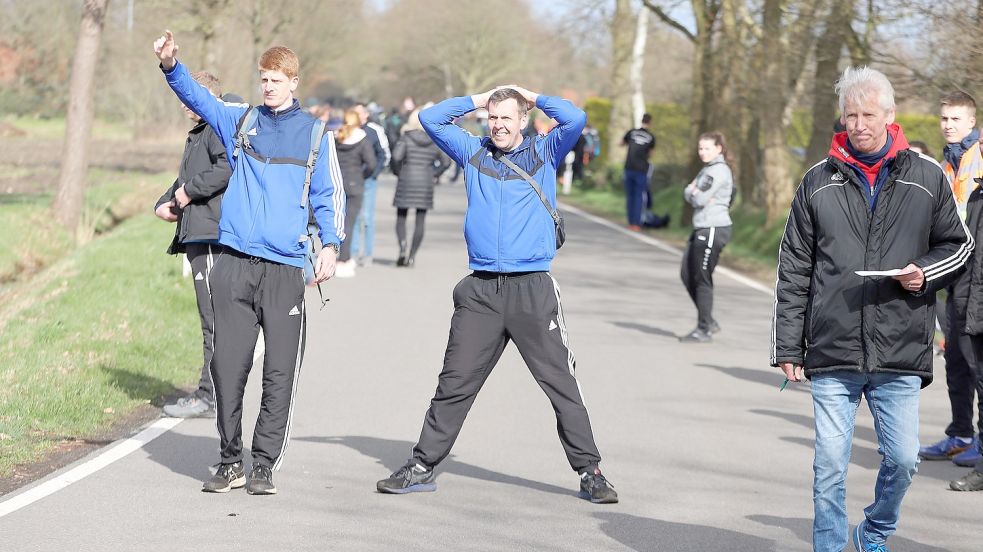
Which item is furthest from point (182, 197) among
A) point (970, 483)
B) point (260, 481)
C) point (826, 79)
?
point (826, 79)

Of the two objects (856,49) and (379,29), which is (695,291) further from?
(379,29)

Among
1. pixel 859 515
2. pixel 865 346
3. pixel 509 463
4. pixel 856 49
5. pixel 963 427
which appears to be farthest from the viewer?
pixel 856 49

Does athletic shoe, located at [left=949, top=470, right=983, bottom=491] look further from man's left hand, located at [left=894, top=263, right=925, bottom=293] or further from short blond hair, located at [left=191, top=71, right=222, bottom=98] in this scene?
short blond hair, located at [left=191, top=71, right=222, bottom=98]

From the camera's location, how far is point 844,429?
18.4ft

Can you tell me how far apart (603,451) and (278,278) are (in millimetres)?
2282

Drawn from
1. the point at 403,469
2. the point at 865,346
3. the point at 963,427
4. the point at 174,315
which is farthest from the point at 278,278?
the point at 174,315

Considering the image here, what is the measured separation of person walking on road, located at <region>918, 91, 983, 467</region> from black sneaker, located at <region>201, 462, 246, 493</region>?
3.73 meters

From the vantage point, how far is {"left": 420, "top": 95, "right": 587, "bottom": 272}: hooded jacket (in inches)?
280

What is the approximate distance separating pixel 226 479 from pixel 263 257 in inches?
42.2

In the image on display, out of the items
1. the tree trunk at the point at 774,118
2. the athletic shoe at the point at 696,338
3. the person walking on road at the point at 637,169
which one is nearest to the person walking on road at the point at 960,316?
the athletic shoe at the point at 696,338

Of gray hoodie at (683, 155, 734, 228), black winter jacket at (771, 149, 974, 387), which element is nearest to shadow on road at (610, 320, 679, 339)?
gray hoodie at (683, 155, 734, 228)

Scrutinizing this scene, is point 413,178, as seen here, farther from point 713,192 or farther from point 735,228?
point 735,228

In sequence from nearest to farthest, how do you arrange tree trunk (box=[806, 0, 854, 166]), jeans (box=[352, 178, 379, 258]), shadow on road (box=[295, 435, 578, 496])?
shadow on road (box=[295, 435, 578, 496]), jeans (box=[352, 178, 379, 258]), tree trunk (box=[806, 0, 854, 166])

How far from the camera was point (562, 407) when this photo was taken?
723 centimetres
